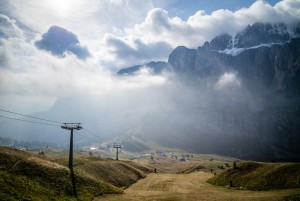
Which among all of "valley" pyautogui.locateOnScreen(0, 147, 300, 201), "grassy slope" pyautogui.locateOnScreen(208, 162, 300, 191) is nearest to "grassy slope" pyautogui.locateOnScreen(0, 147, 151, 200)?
"valley" pyautogui.locateOnScreen(0, 147, 300, 201)

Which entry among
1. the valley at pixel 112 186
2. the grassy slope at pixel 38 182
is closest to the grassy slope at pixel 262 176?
the valley at pixel 112 186

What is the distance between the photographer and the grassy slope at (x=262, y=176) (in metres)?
67.0

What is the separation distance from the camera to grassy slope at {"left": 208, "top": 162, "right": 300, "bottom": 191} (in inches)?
2638

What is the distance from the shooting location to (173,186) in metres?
79.1

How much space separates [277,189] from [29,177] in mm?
54436

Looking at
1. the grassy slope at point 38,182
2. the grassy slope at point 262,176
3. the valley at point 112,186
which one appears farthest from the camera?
the grassy slope at point 262,176

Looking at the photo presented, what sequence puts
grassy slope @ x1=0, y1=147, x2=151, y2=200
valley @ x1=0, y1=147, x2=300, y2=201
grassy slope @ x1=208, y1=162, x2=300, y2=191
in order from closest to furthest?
grassy slope @ x1=0, y1=147, x2=151, y2=200 → valley @ x1=0, y1=147, x2=300, y2=201 → grassy slope @ x1=208, y1=162, x2=300, y2=191

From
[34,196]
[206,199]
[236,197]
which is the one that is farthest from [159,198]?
[34,196]

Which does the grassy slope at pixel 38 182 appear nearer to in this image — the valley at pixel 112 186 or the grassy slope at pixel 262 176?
the valley at pixel 112 186

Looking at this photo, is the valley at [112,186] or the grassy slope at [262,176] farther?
the grassy slope at [262,176]

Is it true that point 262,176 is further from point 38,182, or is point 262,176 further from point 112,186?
point 38,182

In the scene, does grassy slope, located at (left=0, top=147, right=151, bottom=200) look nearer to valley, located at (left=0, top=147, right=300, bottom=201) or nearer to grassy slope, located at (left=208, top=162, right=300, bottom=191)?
valley, located at (left=0, top=147, right=300, bottom=201)

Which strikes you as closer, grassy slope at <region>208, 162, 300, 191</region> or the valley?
the valley

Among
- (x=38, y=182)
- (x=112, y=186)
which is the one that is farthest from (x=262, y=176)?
(x=38, y=182)
